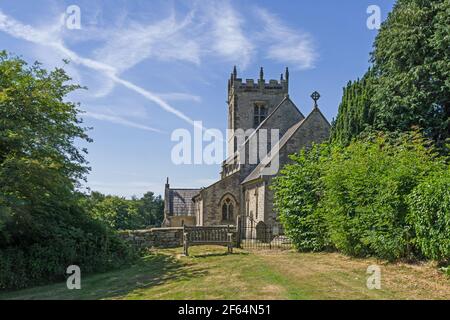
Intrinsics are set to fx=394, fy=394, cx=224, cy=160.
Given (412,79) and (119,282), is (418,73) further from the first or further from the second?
(119,282)

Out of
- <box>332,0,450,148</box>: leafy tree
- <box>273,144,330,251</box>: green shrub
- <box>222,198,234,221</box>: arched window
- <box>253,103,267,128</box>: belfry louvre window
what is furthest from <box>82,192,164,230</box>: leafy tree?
<box>253,103,267,128</box>: belfry louvre window

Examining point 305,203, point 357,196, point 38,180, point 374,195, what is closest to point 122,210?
point 305,203

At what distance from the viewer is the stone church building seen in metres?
27.5

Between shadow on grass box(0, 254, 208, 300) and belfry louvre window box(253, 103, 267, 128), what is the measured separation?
1244 inches

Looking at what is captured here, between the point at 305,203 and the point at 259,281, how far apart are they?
723 centimetres

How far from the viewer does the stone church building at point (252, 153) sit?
27.5 m

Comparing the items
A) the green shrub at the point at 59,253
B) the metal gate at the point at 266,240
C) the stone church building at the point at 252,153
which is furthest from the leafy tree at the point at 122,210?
the metal gate at the point at 266,240

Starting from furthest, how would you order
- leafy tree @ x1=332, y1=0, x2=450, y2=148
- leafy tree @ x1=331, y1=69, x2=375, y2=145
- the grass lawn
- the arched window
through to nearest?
the arched window
leafy tree @ x1=331, y1=69, x2=375, y2=145
leafy tree @ x1=332, y1=0, x2=450, y2=148
the grass lawn

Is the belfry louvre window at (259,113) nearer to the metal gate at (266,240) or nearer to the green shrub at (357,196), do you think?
the metal gate at (266,240)

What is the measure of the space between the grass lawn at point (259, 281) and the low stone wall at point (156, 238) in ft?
14.4

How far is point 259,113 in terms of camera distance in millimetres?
44688

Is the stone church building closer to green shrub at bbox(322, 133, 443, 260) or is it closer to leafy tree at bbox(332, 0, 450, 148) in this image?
leafy tree at bbox(332, 0, 450, 148)

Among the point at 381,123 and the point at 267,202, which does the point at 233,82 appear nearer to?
the point at 267,202
